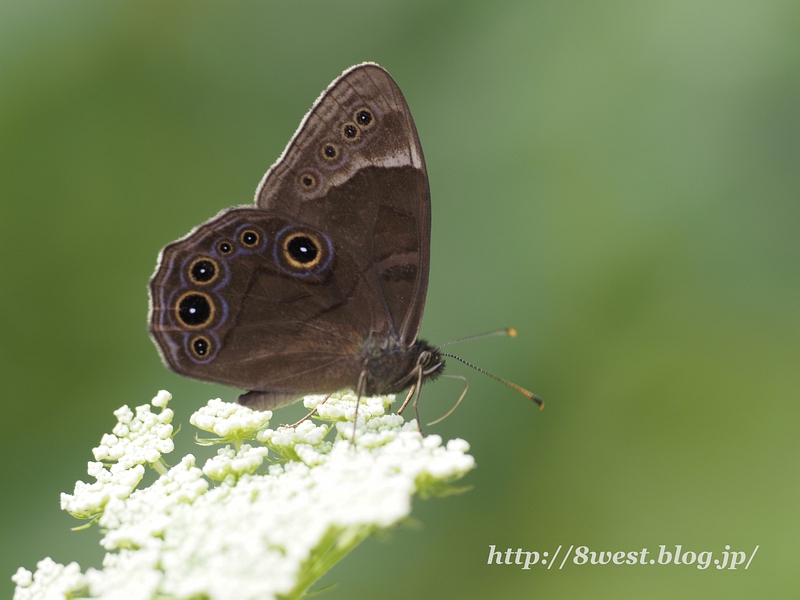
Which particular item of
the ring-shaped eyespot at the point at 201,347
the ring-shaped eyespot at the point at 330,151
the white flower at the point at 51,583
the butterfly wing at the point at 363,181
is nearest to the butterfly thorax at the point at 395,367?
the butterfly wing at the point at 363,181

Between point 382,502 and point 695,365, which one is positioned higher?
point 695,365

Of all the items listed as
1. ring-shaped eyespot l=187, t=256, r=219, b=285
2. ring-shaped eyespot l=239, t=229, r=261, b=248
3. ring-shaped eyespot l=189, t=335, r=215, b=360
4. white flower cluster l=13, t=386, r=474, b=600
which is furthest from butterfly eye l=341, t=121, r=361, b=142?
white flower cluster l=13, t=386, r=474, b=600

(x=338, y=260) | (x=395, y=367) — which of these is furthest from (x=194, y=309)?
(x=395, y=367)

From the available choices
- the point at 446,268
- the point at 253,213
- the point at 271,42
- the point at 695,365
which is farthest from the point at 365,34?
the point at 695,365

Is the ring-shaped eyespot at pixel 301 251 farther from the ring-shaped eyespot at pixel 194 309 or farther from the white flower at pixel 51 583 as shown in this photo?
the white flower at pixel 51 583

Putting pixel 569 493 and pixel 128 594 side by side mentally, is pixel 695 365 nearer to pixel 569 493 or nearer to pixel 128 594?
pixel 569 493

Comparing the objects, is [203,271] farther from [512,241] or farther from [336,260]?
[512,241]

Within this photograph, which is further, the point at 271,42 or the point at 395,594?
the point at 271,42
